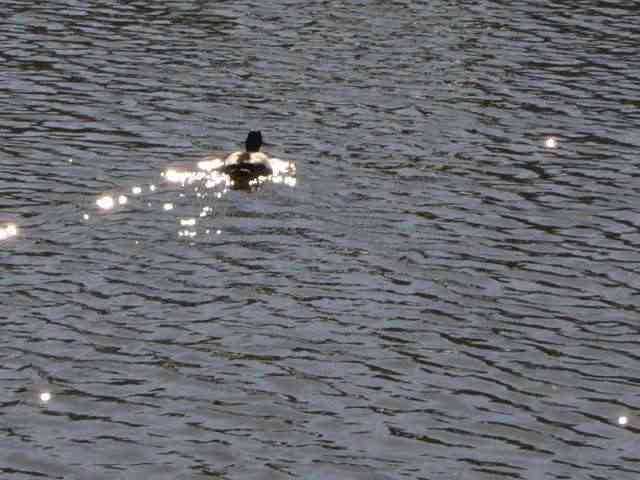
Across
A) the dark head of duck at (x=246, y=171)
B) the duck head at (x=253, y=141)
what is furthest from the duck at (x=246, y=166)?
the duck head at (x=253, y=141)

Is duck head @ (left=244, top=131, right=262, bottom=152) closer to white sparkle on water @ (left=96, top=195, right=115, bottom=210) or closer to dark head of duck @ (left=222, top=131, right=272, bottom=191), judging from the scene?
dark head of duck @ (left=222, top=131, right=272, bottom=191)

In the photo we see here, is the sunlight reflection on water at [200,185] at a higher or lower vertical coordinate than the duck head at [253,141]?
lower

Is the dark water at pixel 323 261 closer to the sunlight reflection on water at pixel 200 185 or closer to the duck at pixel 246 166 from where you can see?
the sunlight reflection on water at pixel 200 185

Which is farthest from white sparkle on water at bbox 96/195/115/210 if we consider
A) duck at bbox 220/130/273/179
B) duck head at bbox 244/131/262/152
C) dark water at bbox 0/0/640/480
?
duck head at bbox 244/131/262/152

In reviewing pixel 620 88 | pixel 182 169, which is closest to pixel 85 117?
pixel 182 169

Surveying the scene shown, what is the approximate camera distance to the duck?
1372 inches

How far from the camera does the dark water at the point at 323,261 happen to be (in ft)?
74.0

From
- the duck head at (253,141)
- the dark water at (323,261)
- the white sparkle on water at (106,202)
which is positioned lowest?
the dark water at (323,261)

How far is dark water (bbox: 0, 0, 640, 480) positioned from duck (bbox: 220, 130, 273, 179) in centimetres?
55

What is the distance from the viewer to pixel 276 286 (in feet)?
93.8

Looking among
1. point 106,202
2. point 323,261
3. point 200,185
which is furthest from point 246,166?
point 323,261

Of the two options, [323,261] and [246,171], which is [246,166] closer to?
[246,171]

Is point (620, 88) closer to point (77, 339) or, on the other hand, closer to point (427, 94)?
point (427, 94)

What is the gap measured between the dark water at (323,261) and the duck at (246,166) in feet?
1.79
